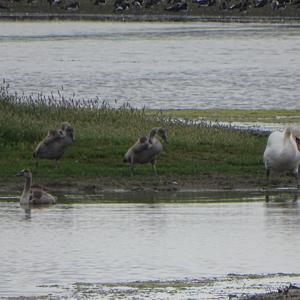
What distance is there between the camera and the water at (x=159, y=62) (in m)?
39.0

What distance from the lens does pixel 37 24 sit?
8594 centimetres

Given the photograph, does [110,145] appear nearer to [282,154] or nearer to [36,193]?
[282,154]

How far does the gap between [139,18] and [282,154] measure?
75.9 m

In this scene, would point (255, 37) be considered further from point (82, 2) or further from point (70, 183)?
point (70, 183)

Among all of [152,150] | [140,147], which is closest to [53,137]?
[140,147]

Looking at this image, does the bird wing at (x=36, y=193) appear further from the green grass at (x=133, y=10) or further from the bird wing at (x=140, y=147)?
the green grass at (x=133, y=10)

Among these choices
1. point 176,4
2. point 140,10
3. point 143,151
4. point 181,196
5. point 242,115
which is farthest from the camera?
point 140,10

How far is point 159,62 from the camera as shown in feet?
182

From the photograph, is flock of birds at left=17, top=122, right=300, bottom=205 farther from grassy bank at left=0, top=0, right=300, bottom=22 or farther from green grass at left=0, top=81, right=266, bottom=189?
grassy bank at left=0, top=0, right=300, bottom=22

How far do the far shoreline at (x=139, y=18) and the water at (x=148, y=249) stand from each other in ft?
240

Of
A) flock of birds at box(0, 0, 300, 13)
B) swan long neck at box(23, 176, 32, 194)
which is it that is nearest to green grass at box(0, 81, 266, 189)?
swan long neck at box(23, 176, 32, 194)

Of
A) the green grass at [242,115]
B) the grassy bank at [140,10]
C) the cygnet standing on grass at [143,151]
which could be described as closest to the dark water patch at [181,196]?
the cygnet standing on grass at [143,151]

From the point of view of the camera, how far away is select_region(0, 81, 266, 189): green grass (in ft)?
64.0

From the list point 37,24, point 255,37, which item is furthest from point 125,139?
point 37,24
